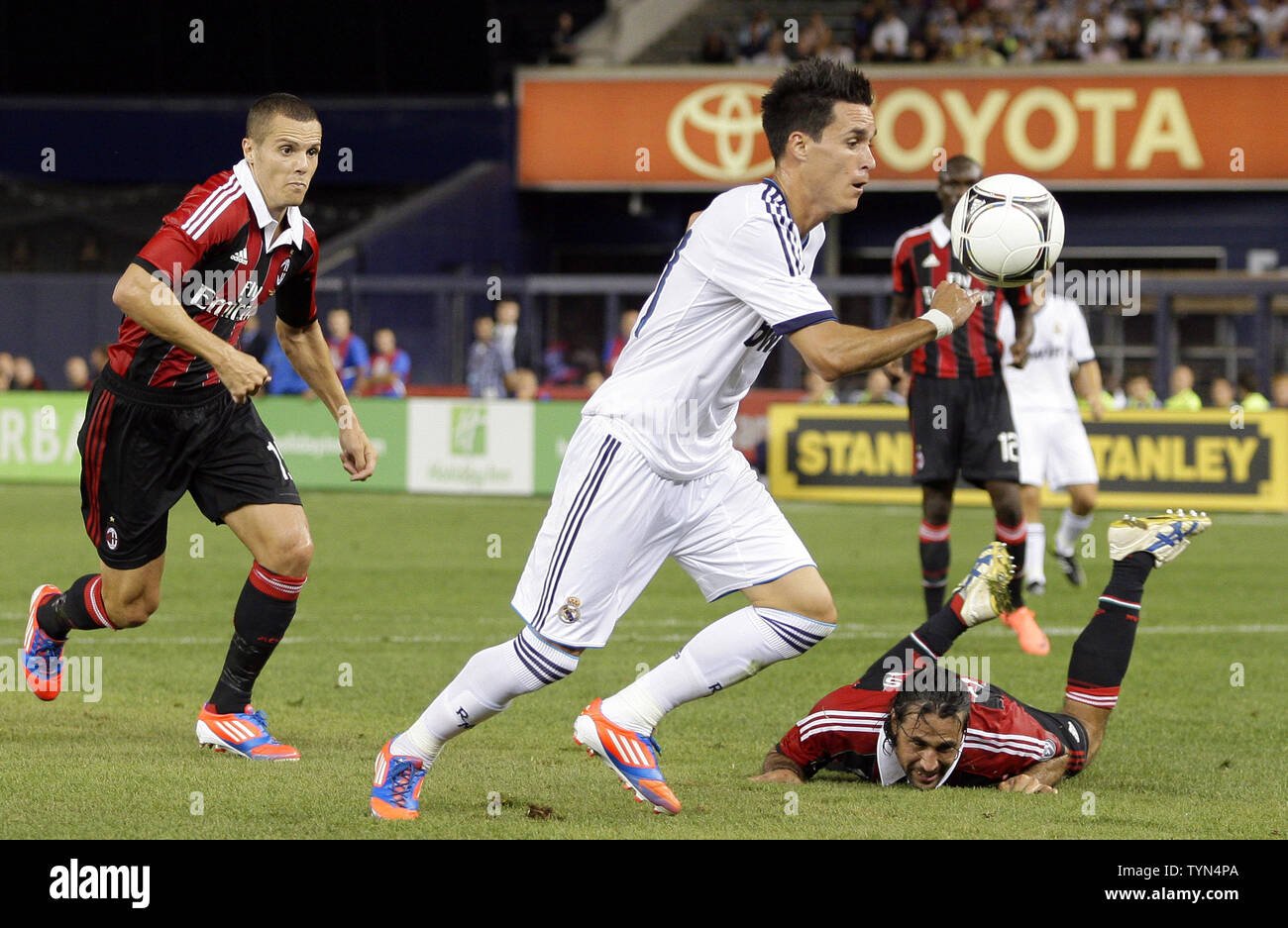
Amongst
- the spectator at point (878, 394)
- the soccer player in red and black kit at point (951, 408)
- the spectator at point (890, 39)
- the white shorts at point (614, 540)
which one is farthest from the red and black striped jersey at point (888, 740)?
the spectator at point (890, 39)

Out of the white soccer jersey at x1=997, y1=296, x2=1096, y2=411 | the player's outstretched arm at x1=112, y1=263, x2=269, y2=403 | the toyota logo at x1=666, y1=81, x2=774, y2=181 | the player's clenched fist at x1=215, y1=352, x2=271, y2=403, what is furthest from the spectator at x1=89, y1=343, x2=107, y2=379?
the player's clenched fist at x1=215, y1=352, x2=271, y2=403

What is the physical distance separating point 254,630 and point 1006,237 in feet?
9.97

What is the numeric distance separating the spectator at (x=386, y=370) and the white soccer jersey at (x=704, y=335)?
15928 mm

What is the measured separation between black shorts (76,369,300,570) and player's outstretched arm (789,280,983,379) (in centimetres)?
240

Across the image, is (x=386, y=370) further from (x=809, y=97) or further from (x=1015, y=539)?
(x=809, y=97)

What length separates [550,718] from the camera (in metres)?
7.32

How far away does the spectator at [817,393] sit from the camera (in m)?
19.6

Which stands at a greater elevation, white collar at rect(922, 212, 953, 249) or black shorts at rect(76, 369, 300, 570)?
white collar at rect(922, 212, 953, 249)

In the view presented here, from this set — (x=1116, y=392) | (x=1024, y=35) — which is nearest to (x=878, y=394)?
(x=1116, y=392)

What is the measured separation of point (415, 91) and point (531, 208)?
107 inches

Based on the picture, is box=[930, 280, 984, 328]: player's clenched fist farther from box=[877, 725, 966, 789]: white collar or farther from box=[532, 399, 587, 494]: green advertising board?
box=[532, 399, 587, 494]: green advertising board

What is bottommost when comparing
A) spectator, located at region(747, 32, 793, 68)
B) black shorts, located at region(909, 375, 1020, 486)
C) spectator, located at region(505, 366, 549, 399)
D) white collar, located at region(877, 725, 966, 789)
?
white collar, located at region(877, 725, 966, 789)

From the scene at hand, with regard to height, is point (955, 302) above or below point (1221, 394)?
above

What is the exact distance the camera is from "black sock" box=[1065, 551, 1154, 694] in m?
6.15
